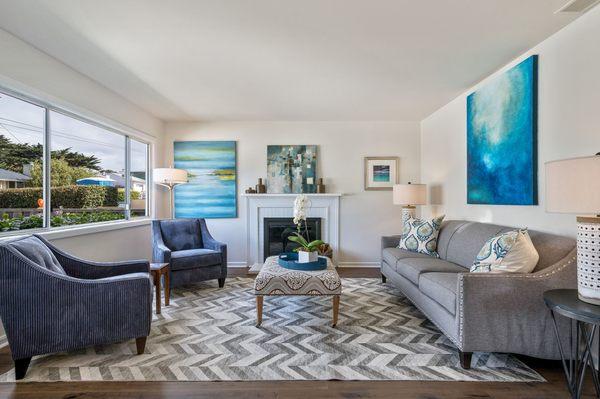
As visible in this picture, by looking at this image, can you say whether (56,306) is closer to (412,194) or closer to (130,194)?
(130,194)

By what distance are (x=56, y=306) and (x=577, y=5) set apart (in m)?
4.03

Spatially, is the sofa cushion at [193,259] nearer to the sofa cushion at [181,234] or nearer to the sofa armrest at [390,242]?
the sofa cushion at [181,234]

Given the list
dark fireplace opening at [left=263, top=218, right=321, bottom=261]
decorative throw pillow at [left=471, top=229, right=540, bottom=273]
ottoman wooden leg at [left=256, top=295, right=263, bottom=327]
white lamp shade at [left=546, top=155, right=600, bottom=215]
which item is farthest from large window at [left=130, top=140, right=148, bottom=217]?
white lamp shade at [left=546, top=155, right=600, bottom=215]

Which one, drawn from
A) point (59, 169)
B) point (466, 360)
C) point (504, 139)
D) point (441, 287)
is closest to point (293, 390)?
point (466, 360)

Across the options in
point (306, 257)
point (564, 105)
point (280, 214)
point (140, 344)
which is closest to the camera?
point (140, 344)

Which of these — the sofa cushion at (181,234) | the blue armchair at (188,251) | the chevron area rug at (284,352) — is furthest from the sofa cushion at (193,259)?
the chevron area rug at (284,352)

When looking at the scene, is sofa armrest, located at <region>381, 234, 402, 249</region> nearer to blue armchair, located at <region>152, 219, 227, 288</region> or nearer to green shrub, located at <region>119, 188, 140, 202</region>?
blue armchair, located at <region>152, 219, 227, 288</region>

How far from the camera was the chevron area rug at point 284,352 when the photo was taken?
2.07 meters

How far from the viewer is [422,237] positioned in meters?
3.79

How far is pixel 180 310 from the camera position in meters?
3.22

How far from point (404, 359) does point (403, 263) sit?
1222 millimetres

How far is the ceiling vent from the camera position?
6.72ft

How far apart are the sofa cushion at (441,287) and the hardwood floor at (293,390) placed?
52 cm

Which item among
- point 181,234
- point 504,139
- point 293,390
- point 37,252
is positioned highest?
point 504,139
